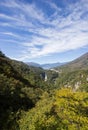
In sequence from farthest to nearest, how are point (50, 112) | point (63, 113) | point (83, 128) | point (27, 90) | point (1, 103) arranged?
point (27, 90)
point (1, 103)
point (50, 112)
point (63, 113)
point (83, 128)

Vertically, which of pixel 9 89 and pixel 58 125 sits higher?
pixel 9 89

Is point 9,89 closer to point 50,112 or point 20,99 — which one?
point 20,99

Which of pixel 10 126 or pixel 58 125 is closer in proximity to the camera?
pixel 58 125

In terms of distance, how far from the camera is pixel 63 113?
32.1 metres

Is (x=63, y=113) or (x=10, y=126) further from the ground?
(x=63, y=113)

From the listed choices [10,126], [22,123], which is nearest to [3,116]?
[10,126]

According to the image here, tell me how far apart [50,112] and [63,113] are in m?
4.11

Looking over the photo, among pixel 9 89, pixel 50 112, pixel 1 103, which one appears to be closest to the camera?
pixel 50 112

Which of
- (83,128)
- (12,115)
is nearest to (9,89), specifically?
(12,115)

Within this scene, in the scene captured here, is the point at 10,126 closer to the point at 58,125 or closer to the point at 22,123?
the point at 22,123

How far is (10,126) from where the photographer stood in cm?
3316

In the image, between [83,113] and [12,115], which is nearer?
[83,113]

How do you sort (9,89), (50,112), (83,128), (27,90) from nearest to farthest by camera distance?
(83,128) < (50,112) < (9,89) < (27,90)

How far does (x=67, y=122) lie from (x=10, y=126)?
340 inches
